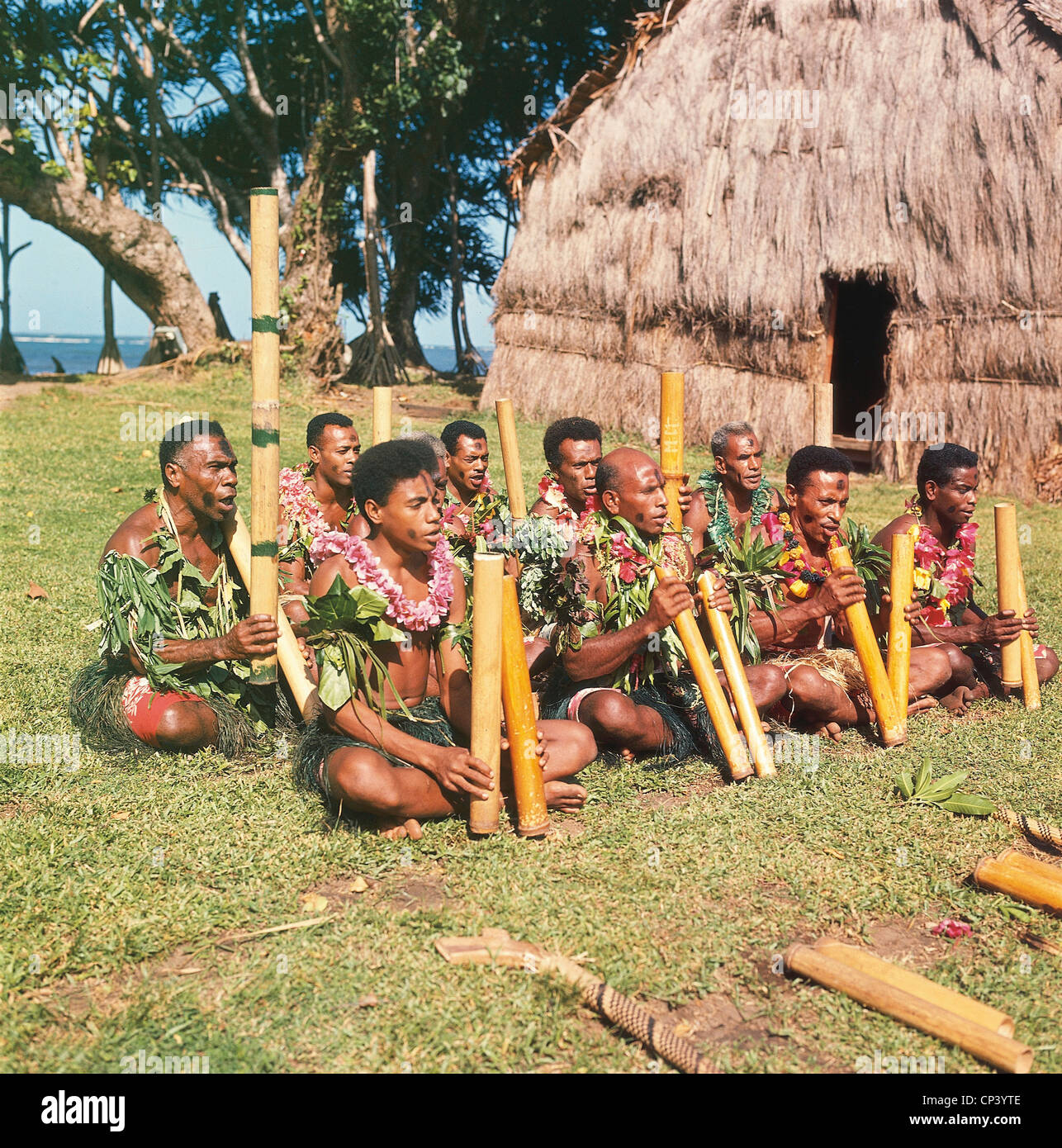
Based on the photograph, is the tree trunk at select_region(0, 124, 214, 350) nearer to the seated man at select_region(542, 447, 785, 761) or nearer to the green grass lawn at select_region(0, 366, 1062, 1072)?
the green grass lawn at select_region(0, 366, 1062, 1072)

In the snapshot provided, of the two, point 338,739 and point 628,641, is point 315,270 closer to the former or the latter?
point 628,641

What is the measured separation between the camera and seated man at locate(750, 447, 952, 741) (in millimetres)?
4992

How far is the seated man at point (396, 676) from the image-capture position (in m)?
3.88

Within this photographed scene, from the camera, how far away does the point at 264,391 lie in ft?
12.6

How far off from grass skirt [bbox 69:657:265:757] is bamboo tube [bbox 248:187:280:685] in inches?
32.8

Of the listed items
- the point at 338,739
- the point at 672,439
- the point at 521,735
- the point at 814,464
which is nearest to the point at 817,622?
the point at 814,464

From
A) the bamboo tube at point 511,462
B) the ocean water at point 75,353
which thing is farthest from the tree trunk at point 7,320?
the bamboo tube at point 511,462

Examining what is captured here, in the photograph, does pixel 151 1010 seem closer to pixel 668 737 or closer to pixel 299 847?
Answer: pixel 299 847

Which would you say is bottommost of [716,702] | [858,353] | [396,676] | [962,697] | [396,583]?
[962,697]

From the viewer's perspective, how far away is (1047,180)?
10445mm

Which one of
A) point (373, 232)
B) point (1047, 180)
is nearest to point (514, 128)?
point (373, 232)

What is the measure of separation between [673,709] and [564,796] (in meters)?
0.90

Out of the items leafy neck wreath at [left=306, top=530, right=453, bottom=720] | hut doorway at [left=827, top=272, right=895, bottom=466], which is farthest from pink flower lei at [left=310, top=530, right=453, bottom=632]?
hut doorway at [left=827, top=272, right=895, bottom=466]

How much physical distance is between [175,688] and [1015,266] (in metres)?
9.62
